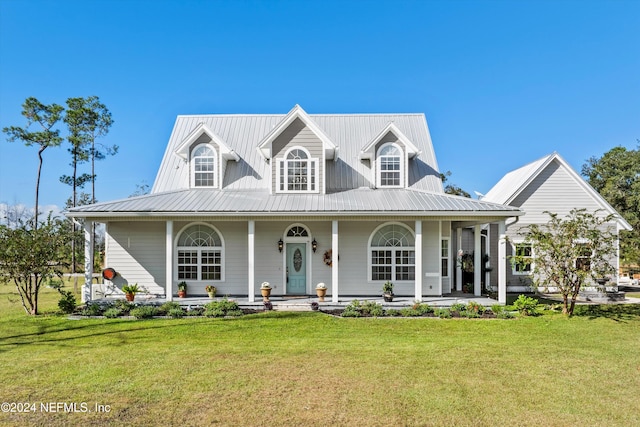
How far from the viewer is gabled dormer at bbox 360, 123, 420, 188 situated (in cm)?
1628

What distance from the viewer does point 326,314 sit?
41.2ft

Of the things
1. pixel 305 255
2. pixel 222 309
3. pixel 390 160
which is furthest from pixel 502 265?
pixel 222 309

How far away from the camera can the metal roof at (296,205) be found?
1344 cm

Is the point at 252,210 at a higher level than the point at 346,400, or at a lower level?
higher

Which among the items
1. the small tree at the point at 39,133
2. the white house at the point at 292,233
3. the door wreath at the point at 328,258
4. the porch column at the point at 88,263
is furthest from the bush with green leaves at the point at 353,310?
the small tree at the point at 39,133

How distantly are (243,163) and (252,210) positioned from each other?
467 cm

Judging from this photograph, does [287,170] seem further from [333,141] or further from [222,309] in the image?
[222,309]

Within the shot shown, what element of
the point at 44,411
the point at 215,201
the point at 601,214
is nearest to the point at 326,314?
the point at 215,201

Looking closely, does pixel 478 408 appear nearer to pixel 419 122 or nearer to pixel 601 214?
pixel 419 122

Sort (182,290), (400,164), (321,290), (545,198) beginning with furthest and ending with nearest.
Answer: (545,198), (400,164), (182,290), (321,290)

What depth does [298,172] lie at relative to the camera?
15844 millimetres

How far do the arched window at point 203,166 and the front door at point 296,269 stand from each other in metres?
4.47

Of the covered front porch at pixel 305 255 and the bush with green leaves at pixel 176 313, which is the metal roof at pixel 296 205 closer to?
the covered front porch at pixel 305 255

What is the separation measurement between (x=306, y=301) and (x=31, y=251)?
9120mm
